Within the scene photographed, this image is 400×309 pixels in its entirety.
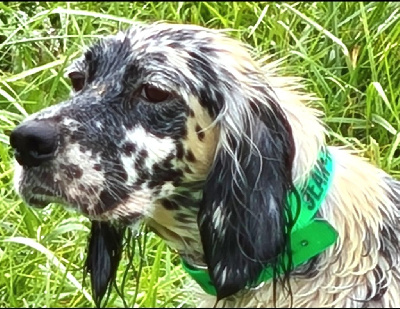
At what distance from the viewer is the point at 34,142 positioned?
3.31m

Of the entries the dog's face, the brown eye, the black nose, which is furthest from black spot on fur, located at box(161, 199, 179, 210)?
the black nose

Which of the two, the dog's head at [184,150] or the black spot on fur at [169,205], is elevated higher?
the dog's head at [184,150]

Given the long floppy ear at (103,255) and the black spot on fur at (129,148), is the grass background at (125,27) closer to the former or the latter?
the long floppy ear at (103,255)

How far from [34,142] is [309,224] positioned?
0.86m

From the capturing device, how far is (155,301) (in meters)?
4.08

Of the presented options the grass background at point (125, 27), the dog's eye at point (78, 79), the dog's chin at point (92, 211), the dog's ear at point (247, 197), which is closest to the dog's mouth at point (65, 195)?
the dog's chin at point (92, 211)

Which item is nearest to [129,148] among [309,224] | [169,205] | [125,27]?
[169,205]

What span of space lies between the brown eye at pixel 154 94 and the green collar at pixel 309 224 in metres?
0.50

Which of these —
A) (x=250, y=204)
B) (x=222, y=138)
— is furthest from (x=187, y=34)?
(x=250, y=204)

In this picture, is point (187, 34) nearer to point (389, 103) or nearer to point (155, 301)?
point (155, 301)

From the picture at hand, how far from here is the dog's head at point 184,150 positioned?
341cm

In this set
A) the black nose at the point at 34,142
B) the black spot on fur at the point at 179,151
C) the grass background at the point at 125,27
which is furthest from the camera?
the grass background at the point at 125,27

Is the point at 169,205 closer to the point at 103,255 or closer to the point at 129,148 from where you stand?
the point at 129,148

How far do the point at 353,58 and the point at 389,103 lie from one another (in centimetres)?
56
